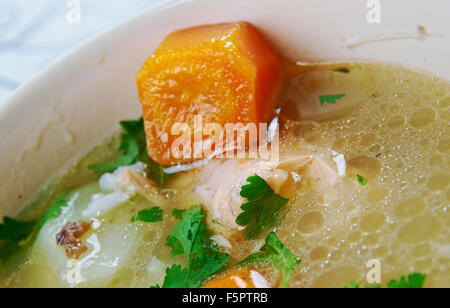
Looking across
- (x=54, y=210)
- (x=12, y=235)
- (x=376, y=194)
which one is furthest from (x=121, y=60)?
(x=376, y=194)

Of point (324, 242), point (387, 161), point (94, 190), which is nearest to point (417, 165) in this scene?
point (387, 161)

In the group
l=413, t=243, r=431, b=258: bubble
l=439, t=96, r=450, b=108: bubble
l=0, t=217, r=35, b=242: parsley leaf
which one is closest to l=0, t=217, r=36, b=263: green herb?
l=0, t=217, r=35, b=242: parsley leaf

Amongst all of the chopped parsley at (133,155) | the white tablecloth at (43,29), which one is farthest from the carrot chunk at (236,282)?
the white tablecloth at (43,29)

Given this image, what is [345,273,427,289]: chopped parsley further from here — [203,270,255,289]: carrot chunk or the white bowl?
the white bowl

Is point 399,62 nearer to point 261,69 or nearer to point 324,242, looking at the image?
point 261,69

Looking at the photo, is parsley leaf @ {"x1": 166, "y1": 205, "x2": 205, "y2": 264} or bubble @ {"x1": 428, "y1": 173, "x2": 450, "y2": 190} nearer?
bubble @ {"x1": 428, "y1": 173, "x2": 450, "y2": 190}
